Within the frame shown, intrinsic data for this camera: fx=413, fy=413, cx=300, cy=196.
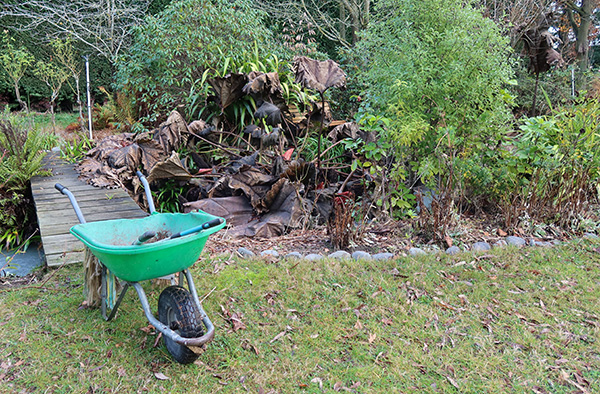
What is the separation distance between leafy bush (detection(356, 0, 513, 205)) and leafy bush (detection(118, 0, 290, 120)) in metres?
3.37

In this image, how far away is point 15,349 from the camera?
7.51ft

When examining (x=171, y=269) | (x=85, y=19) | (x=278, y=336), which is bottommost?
(x=278, y=336)

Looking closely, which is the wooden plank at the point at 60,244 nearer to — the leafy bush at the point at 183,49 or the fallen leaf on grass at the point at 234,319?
the fallen leaf on grass at the point at 234,319

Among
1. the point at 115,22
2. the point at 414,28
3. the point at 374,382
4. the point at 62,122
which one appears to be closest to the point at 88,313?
the point at 374,382

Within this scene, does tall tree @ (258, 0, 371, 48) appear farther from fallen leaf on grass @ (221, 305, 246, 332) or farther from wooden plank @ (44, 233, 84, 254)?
fallen leaf on grass @ (221, 305, 246, 332)

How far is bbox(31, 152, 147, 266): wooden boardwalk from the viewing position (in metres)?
3.10

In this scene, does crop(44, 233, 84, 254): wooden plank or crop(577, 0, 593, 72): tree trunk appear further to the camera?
crop(577, 0, 593, 72): tree trunk

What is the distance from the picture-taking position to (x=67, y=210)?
395 cm

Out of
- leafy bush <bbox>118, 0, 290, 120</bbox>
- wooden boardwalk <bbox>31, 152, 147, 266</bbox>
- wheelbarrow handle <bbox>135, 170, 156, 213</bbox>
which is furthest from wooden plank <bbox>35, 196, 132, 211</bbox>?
leafy bush <bbox>118, 0, 290, 120</bbox>

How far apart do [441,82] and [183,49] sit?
190 inches

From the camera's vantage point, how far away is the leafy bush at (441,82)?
3.83 m

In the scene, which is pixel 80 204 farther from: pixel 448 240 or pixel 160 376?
pixel 448 240

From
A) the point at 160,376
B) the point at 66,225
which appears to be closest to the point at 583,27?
the point at 66,225

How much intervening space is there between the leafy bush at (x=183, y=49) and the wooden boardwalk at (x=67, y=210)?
2.64 m
